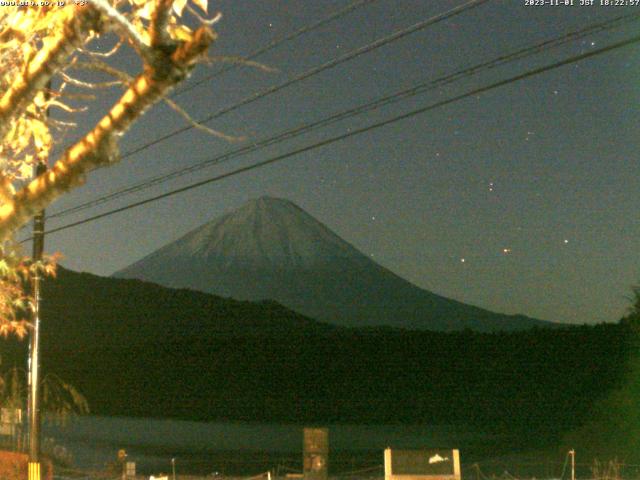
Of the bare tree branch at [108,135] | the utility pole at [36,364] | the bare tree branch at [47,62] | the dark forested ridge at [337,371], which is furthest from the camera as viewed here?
the dark forested ridge at [337,371]

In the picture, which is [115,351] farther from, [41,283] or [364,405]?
[41,283]

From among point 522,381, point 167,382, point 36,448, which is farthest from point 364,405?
point 36,448

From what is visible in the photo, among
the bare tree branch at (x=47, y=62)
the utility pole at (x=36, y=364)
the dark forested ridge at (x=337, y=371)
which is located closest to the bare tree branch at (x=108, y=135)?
the bare tree branch at (x=47, y=62)

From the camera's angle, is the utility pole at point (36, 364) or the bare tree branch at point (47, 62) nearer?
the bare tree branch at point (47, 62)

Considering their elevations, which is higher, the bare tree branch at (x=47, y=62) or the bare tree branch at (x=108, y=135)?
the bare tree branch at (x=47, y=62)

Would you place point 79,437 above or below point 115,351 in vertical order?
below

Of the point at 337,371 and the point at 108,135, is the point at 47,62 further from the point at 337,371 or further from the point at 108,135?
the point at 337,371

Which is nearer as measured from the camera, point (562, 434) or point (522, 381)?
point (562, 434)

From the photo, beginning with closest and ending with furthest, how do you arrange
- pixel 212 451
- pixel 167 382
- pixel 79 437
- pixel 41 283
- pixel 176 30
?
pixel 176 30 → pixel 41 283 → pixel 212 451 → pixel 79 437 → pixel 167 382

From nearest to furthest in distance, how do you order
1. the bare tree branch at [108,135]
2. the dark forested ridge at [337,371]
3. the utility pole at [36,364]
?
the bare tree branch at [108,135] → the utility pole at [36,364] → the dark forested ridge at [337,371]

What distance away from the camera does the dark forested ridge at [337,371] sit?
233ft

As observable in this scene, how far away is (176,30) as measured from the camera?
593 cm

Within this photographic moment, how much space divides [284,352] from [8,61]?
109850 mm

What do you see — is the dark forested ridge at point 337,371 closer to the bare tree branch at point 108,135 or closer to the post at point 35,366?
the post at point 35,366
